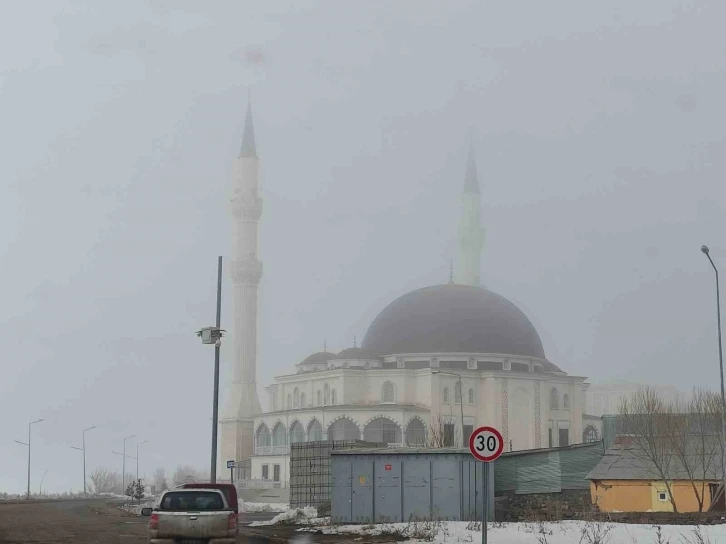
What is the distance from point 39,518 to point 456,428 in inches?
2643

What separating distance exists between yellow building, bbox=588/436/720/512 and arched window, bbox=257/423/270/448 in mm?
65704

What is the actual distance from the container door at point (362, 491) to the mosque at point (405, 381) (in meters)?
67.6

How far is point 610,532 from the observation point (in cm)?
2456

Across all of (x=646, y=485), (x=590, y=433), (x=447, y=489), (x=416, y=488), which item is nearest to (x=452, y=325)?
(x=590, y=433)

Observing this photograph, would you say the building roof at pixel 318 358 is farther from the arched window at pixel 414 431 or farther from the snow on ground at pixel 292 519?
the snow on ground at pixel 292 519

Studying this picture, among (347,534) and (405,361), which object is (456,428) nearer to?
(405,361)

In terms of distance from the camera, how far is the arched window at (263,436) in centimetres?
10894

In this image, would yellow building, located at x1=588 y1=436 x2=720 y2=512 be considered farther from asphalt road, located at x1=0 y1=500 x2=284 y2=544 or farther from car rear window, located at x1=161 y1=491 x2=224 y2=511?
car rear window, located at x1=161 y1=491 x2=224 y2=511

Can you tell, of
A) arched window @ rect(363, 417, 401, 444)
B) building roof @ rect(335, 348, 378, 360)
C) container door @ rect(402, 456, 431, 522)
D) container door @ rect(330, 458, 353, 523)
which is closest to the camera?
container door @ rect(402, 456, 431, 522)

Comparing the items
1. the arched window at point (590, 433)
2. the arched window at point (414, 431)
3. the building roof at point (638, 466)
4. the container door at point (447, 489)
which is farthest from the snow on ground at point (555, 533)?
the arched window at point (590, 433)

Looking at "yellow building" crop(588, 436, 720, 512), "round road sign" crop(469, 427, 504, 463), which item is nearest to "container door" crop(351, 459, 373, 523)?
"yellow building" crop(588, 436, 720, 512)

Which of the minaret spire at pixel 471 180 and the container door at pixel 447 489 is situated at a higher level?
the minaret spire at pixel 471 180

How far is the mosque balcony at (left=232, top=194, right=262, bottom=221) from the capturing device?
110m

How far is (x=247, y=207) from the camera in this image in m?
111
